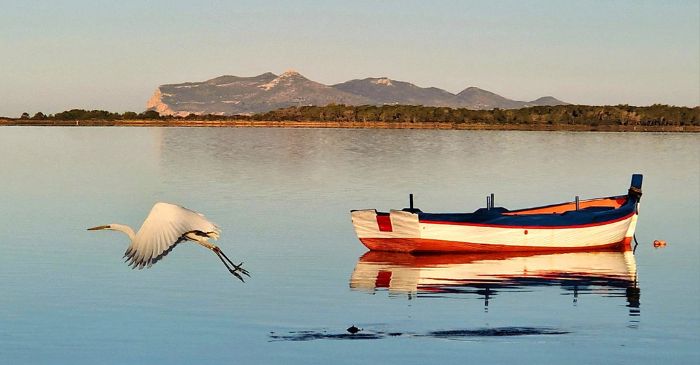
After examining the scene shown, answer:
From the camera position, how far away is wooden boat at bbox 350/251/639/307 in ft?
99.3

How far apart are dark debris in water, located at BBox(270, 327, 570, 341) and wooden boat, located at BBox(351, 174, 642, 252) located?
11.8 metres

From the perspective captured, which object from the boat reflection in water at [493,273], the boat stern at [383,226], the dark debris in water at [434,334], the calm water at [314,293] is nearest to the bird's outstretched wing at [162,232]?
the calm water at [314,293]

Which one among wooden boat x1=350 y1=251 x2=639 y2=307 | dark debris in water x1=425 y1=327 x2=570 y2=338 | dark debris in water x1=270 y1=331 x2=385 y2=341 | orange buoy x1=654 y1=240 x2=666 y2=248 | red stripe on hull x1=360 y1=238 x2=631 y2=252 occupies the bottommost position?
orange buoy x1=654 y1=240 x2=666 y2=248

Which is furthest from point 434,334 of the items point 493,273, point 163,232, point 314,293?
point 493,273

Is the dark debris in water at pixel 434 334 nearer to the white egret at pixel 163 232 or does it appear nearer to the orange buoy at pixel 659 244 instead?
the white egret at pixel 163 232

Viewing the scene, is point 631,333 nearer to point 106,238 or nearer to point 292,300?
point 292,300

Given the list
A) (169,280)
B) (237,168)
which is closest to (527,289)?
(169,280)

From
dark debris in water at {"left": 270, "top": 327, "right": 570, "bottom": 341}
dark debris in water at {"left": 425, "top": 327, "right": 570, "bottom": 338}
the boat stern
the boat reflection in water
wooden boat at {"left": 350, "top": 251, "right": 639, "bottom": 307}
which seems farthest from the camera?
the boat stern

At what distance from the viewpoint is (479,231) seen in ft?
119

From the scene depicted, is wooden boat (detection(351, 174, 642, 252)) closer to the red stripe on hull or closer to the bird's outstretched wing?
the red stripe on hull

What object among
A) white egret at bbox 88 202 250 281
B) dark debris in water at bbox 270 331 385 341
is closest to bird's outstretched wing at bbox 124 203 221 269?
white egret at bbox 88 202 250 281

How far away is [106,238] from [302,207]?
14303 millimetres

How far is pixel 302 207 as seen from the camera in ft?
167

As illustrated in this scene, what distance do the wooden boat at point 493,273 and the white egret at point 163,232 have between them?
9050 millimetres
